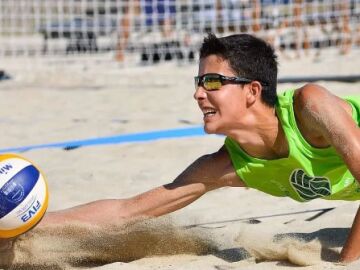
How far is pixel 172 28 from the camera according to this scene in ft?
41.2

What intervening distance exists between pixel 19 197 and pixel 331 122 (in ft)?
3.98

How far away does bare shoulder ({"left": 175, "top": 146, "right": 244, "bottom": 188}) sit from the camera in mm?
3162

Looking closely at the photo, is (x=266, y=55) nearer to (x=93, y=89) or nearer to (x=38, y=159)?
(x=38, y=159)

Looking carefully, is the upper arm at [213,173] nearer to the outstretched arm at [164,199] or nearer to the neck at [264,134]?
the outstretched arm at [164,199]

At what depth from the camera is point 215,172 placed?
10.4 feet

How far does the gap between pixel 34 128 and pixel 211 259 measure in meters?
4.01

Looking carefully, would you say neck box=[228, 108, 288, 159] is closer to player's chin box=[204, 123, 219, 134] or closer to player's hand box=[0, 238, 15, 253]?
player's chin box=[204, 123, 219, 134]

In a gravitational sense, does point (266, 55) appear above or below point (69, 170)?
above

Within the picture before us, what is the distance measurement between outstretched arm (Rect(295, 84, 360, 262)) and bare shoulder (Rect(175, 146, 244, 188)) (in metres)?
0.45

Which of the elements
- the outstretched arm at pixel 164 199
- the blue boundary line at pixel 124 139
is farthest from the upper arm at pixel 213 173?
the blue boundary line at pixel 124 139

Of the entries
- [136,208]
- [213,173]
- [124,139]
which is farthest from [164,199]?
[124,139]

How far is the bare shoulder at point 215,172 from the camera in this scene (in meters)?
3.16

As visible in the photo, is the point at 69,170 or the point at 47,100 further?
the point at 47,100

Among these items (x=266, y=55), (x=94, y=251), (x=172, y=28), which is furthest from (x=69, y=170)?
(x=172, y=28)
